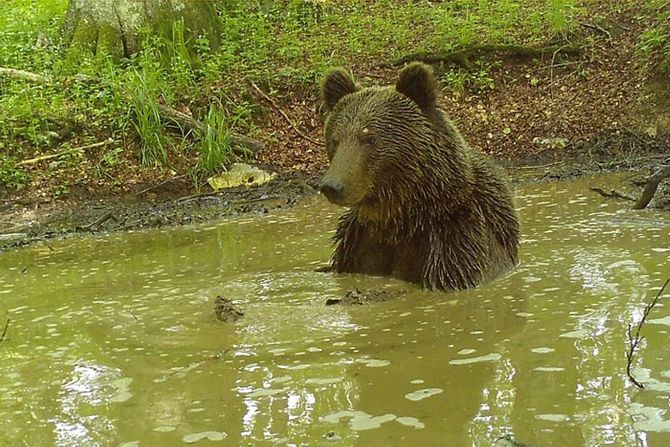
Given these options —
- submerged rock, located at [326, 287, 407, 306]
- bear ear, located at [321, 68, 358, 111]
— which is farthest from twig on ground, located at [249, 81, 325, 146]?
submerged rock, located at [326, 287, 407, 306]

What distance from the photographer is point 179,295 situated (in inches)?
235

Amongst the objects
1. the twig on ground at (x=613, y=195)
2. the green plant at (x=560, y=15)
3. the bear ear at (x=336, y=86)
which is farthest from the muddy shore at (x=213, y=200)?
the bear ear at (x=336, y=86)

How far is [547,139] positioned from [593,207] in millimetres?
4574

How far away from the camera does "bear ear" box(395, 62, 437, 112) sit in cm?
583

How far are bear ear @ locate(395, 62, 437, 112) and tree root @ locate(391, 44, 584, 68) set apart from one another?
358 inches

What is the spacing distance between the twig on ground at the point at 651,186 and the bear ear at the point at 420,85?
2.60m

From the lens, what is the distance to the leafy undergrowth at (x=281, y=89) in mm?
12352

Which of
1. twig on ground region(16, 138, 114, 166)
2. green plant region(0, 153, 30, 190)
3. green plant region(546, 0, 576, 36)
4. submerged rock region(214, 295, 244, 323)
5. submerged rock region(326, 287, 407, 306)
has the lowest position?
submerged rock region(326, 287, 407, 306)

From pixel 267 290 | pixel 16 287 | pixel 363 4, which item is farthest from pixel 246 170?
pixel 363 4

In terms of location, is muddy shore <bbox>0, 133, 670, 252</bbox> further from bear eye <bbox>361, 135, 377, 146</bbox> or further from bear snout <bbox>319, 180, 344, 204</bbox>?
bear snout <bbox>319, 180, 344, 204</bbox>

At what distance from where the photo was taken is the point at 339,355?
4.11 m

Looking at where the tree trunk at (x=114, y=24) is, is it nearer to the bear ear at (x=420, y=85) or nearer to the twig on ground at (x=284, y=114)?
the twig on ground at (x=284, y=114)

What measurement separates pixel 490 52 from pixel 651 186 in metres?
7.94

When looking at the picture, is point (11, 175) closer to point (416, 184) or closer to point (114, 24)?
point (114, 24)
